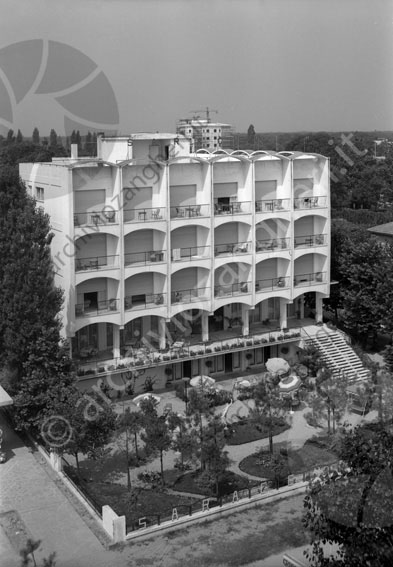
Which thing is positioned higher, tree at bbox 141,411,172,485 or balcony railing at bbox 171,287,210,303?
balcony railing at bbox 171,287,210,303

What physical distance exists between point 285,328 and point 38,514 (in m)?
12.6

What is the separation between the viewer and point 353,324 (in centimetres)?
2658

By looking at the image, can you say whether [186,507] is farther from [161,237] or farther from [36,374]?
[161,237]

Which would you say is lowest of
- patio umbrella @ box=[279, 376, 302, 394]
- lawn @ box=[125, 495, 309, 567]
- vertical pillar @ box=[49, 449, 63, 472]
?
lawn @ box=[125, 495, 309, 567]

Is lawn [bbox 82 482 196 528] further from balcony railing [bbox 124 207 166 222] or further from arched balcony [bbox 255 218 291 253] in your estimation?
arched balcony [bbox 255 218 291 253]

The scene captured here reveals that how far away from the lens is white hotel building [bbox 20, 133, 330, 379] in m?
22.7

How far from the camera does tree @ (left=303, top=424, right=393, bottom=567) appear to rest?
9949 millimetres

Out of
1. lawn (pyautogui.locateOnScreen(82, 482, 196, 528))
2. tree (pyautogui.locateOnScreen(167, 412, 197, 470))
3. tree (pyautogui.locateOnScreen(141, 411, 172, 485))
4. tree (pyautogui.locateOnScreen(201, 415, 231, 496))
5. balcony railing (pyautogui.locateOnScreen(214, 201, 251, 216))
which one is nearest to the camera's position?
lawn (pyautogui.locateOnScreen(82, 482, 196, 528))

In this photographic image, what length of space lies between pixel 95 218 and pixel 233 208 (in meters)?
5.05

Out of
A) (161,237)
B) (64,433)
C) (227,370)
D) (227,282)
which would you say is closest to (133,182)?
(161,237)

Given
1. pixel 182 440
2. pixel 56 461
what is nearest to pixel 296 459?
pixel 182 440

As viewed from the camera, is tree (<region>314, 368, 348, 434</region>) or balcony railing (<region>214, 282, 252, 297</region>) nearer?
tree (<region>314, 368, 348, 434</region>)

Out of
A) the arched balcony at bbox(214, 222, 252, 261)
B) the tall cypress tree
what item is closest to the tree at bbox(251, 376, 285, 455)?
the tall cypress tree

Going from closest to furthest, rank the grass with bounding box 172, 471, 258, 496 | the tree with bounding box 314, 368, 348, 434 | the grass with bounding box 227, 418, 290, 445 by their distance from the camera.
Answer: the grass with bounding box 172, 471, 258, 496 → the tree with bounding box 314, 368, 348, 434 → the grass with bounding box 227, 418, 290, 445
